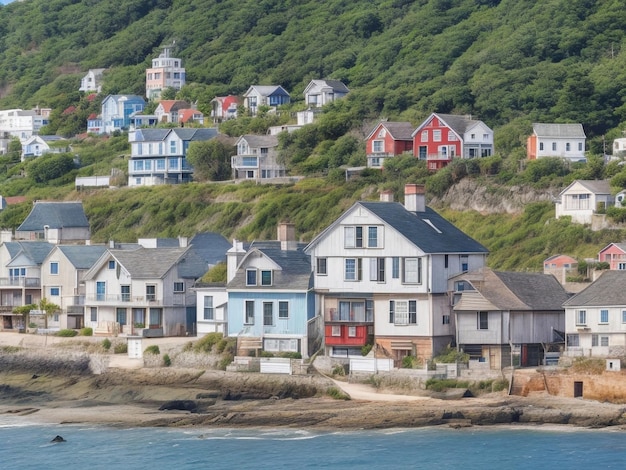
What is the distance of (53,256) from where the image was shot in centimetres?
7119

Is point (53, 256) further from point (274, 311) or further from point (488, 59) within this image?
point (488, 59)

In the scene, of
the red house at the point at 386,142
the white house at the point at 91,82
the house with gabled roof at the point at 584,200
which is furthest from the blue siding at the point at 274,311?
the white house at the point at 91,82

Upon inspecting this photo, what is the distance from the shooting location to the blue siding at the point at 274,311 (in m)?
57.2

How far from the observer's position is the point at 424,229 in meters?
57.4

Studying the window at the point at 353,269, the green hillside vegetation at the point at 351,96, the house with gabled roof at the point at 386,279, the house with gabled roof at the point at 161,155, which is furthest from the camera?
the house with gabled roof at the point at 161,155

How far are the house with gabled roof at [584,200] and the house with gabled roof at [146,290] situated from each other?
2076cm

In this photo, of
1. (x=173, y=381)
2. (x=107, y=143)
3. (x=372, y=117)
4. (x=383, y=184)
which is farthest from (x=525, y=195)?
(x=107, y=143)

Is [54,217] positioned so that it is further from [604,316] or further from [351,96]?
[604,316]

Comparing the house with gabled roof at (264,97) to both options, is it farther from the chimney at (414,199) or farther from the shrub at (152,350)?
the shrub at (152,350)

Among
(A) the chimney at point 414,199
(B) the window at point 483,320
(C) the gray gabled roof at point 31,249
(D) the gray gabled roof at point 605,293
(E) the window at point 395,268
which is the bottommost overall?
(B) the window at point 483,320

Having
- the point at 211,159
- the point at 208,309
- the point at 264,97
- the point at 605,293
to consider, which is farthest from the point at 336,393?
the point at 264,97

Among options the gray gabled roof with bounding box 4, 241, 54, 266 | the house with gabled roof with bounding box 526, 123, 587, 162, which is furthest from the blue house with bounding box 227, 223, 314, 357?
the house with gabled roof with bounding box 526, 123, 587, 162

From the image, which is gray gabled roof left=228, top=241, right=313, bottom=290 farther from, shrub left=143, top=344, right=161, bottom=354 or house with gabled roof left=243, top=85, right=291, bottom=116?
house with gabled roof left=243, top=85, right=291, bottom=116

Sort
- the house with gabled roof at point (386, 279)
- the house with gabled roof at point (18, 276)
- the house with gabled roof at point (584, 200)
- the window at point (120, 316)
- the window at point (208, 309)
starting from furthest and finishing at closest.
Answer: the house with gabled roof at point (584, 200) → the house with gabled roof at point (18, 276) → the window at point (120, 316) → the window at point (208, 309) → the house with gabled roof at point (386, 279)
